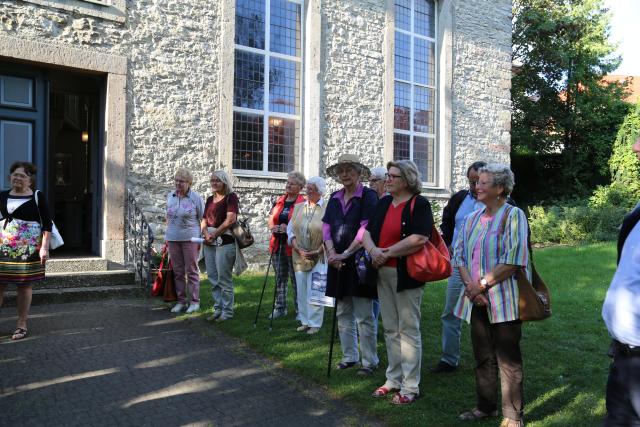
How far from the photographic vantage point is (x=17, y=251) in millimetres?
5684

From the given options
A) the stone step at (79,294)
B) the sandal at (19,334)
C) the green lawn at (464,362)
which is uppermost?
the stone step at (79,294)

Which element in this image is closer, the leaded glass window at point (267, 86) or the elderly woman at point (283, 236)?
the elderly woman at point (283, 236)

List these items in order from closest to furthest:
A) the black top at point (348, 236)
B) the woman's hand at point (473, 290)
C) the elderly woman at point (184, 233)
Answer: the woman's hand at point (473, 290)
the black top at point (348, 236)
the elderly woman at point (184, 233)

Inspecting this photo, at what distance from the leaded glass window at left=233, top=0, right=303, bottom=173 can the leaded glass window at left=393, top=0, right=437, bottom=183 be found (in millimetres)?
2859

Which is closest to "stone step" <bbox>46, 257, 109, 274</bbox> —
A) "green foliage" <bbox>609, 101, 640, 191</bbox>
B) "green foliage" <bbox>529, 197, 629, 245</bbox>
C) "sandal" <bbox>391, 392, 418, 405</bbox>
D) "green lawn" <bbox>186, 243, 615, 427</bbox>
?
"green lawn" <bbox>186, 243, 615, 427</bbox>

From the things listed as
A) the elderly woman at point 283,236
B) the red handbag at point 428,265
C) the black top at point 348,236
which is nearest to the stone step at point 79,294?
the elderly woman at point 283,236

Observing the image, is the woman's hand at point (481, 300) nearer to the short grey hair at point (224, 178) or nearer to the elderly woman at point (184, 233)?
the short grey hair at point (224, 178)

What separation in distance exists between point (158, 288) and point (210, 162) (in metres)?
3.59

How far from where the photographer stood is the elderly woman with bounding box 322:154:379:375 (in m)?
4.71

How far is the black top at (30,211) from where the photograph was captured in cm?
571

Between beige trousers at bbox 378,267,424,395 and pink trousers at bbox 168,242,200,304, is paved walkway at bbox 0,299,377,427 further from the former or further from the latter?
pink trousers at bbox 168,242,200,304

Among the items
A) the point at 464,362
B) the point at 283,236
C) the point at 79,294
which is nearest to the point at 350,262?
the point at 464,362

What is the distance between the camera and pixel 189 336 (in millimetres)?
6086

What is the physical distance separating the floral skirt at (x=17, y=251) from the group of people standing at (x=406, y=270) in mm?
2785
